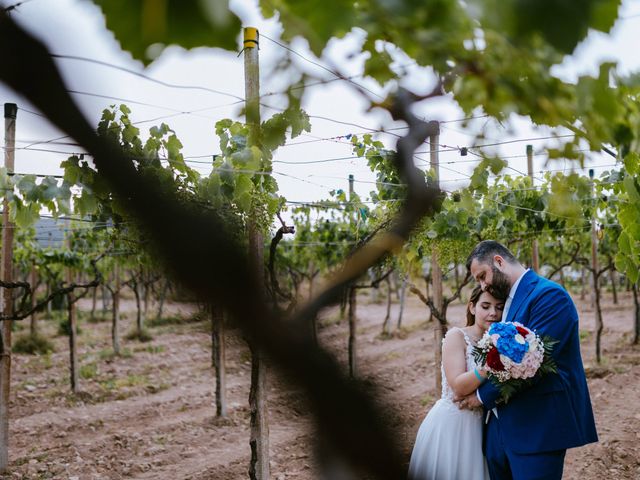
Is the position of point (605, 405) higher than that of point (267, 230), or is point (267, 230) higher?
point (267, 230)

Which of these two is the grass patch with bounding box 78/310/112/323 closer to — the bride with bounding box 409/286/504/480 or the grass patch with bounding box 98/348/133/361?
the grass patch with bounding box 98/348/133/361

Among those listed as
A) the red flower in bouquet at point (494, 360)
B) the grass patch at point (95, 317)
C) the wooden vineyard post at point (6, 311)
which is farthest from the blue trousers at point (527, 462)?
the grass patch at point (95, 317)

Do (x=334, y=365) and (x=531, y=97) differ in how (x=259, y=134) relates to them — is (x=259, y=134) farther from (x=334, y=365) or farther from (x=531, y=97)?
(x=334, y=365)

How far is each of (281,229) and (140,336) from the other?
1446 centimetres

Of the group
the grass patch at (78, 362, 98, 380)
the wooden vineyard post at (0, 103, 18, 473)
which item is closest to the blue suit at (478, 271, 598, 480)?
the wooden vineyard post at (0, 103, 18, 473)

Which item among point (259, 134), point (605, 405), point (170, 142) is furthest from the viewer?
point (605, 405)

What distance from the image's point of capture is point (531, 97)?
2.56 feet

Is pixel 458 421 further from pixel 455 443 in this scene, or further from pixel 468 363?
pixel 468 363

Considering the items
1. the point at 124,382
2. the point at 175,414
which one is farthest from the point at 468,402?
the point at 124,382

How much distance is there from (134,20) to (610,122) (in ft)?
2.29

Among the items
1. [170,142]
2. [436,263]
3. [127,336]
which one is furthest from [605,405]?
[127,336]

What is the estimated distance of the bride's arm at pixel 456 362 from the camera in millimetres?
3495

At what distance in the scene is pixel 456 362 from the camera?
3.63m

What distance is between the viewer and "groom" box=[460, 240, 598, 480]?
3174 mm
